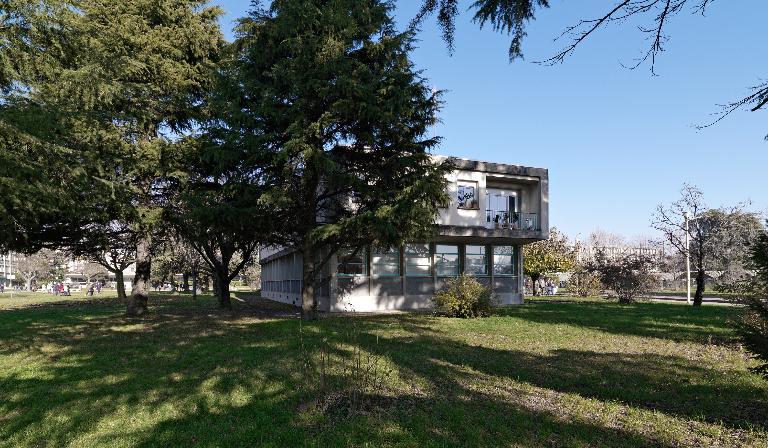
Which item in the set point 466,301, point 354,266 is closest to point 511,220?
point 466,301

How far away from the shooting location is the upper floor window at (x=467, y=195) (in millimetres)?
24875

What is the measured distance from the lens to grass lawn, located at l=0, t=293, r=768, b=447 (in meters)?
5.11

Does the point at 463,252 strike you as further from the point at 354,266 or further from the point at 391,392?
the point at 391,392

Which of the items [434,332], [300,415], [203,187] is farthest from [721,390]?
[203,187]

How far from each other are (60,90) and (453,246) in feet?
65.8

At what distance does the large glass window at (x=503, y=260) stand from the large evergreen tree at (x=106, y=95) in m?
17.5

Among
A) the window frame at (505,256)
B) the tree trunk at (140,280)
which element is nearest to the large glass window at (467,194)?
the window frame at (505,256)

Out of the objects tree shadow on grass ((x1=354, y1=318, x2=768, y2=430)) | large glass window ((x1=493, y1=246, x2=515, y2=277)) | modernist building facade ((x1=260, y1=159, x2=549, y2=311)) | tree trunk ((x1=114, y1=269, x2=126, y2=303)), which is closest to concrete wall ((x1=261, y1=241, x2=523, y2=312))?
modernist building facade ((x1=260, y1=159, x2=549, y2=311))

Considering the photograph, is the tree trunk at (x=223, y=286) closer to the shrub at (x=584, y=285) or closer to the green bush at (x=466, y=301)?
the green bush at (x=466, y=301)

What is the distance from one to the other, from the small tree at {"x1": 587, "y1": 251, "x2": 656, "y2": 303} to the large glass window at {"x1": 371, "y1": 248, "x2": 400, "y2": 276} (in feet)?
49.6

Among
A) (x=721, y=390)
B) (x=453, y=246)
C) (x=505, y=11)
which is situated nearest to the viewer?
(x=505, y=11)

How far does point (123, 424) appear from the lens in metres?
5.49

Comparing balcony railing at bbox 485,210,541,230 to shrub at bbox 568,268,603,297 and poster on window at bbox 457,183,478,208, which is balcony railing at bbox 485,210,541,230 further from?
shrub at bbox 568,268,603,297

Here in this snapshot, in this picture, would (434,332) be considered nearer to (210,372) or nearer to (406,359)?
(406,359)
